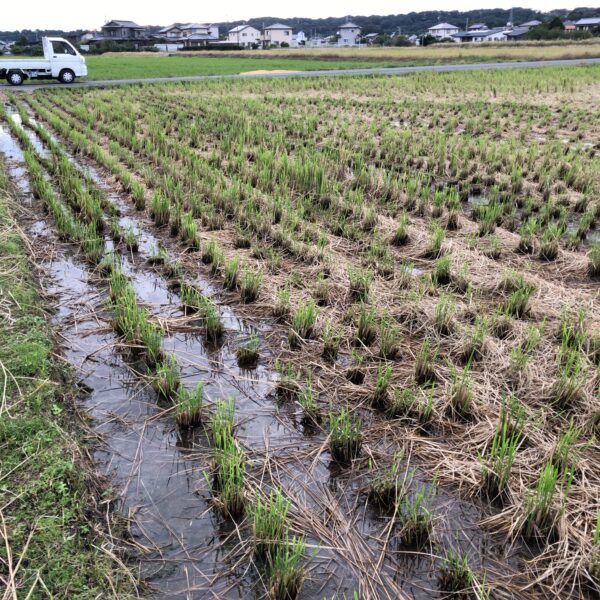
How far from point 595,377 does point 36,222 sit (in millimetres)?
5327

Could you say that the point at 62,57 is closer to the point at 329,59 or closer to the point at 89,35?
the point at 329,59

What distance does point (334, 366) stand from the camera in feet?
10.3

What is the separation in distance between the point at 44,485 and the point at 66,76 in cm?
2230

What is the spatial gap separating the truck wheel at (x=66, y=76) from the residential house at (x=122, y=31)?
57801 millimetres

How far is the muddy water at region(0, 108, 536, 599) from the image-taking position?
6.24ft

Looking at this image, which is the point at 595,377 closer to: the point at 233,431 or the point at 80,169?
the point at 233,431

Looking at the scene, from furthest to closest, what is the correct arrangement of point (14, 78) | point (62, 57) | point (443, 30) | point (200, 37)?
point (443, 30) < point (200, 37) < point (62, 57) < point (14, 78)

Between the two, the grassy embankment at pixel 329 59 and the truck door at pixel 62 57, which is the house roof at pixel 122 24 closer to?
the grassy embankment at pixel 329 59

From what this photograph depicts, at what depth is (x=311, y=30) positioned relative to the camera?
4715 inches

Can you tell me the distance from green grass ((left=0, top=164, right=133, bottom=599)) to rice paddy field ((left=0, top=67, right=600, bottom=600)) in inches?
2.6

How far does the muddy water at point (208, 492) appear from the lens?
6.24 feet

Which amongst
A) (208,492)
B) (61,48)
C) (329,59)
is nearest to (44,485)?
(208,492)

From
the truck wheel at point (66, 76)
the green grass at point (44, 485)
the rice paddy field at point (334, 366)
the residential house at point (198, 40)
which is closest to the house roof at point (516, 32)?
the residential house at point (198, 40)

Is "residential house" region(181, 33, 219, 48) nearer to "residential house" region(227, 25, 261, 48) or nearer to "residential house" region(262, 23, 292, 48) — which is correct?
"residential house" region(227, 25, 261, 48)
